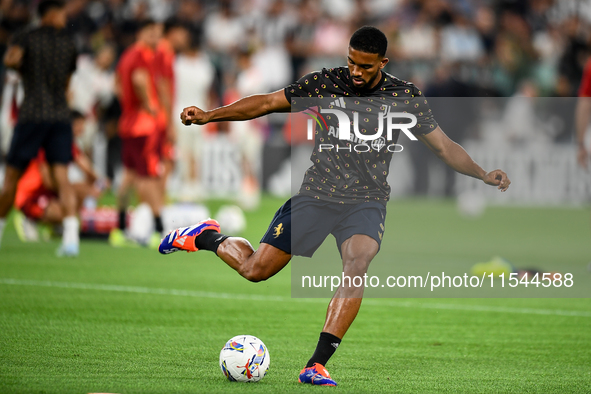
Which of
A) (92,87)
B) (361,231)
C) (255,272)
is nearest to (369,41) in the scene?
(361,231)

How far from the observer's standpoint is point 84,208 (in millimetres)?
13367

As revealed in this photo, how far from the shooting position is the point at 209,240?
21.4ft

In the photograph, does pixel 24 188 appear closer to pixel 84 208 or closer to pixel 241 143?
pixel 84 208

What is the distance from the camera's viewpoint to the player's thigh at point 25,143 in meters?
10.3

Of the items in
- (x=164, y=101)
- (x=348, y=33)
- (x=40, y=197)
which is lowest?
(x=40, y=197)

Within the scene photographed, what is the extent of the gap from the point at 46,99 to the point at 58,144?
54 centimetres

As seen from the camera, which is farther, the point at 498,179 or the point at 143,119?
the point at 143,119

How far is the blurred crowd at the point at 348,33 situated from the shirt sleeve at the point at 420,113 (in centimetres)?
1547

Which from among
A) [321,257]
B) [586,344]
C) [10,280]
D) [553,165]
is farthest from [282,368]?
[553,165]

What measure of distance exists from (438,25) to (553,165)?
5.66 meters

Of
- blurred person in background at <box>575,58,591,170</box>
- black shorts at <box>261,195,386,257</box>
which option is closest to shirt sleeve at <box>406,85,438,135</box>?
black shorts at <box>261,195,386,257</box>

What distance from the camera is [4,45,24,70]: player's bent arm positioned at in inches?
405

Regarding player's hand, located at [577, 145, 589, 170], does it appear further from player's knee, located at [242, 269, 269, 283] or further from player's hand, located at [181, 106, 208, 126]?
player's hand, located at [181, 106, 208, 126]

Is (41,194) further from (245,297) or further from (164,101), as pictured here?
(245,297)
